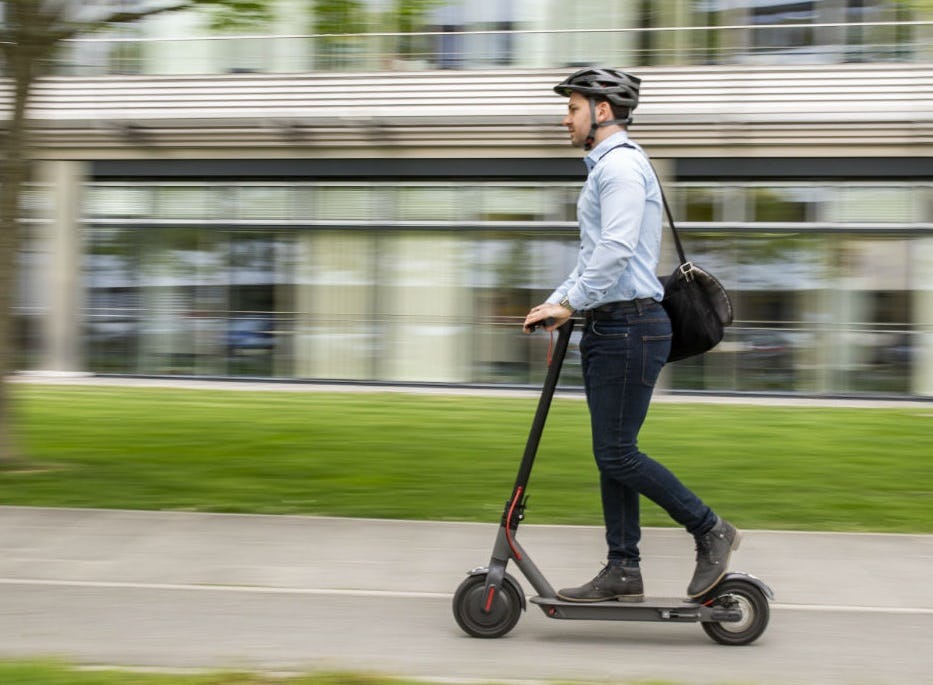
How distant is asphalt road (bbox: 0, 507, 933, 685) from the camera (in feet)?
13.7

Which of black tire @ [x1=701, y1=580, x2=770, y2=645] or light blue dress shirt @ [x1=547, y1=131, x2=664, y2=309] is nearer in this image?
light blue dress shirt @ [x1=547, y1=131, x2=664, y2=309]

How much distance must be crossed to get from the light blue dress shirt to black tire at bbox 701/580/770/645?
1059 millimetres

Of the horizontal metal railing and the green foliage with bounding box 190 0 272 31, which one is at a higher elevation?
the horizontal metal railing

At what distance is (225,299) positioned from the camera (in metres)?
17.7

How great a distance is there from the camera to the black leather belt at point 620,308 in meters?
4.33

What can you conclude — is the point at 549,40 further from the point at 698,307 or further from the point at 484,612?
the point at 484,612

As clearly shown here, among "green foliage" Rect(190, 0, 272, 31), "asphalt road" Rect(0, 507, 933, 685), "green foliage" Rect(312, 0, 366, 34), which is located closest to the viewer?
"asphalt road" Rect(0, 507, 933, 685)

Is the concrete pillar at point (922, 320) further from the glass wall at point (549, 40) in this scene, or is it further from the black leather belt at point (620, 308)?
the black leather belt at point (620, 308)

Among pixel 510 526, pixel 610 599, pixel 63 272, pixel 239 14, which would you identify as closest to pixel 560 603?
pixel 610 599

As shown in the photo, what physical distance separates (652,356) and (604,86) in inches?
37.5

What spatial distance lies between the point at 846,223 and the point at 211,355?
8.79m

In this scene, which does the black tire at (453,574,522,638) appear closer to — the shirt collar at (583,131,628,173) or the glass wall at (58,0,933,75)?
the shirt collar at (583,131,628,173)

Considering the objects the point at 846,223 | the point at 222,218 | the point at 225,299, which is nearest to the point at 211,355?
the point at 225,299


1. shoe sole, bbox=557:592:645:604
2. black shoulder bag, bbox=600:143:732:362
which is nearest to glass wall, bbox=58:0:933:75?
black shoulder bag, bbox=600:143:732:362
